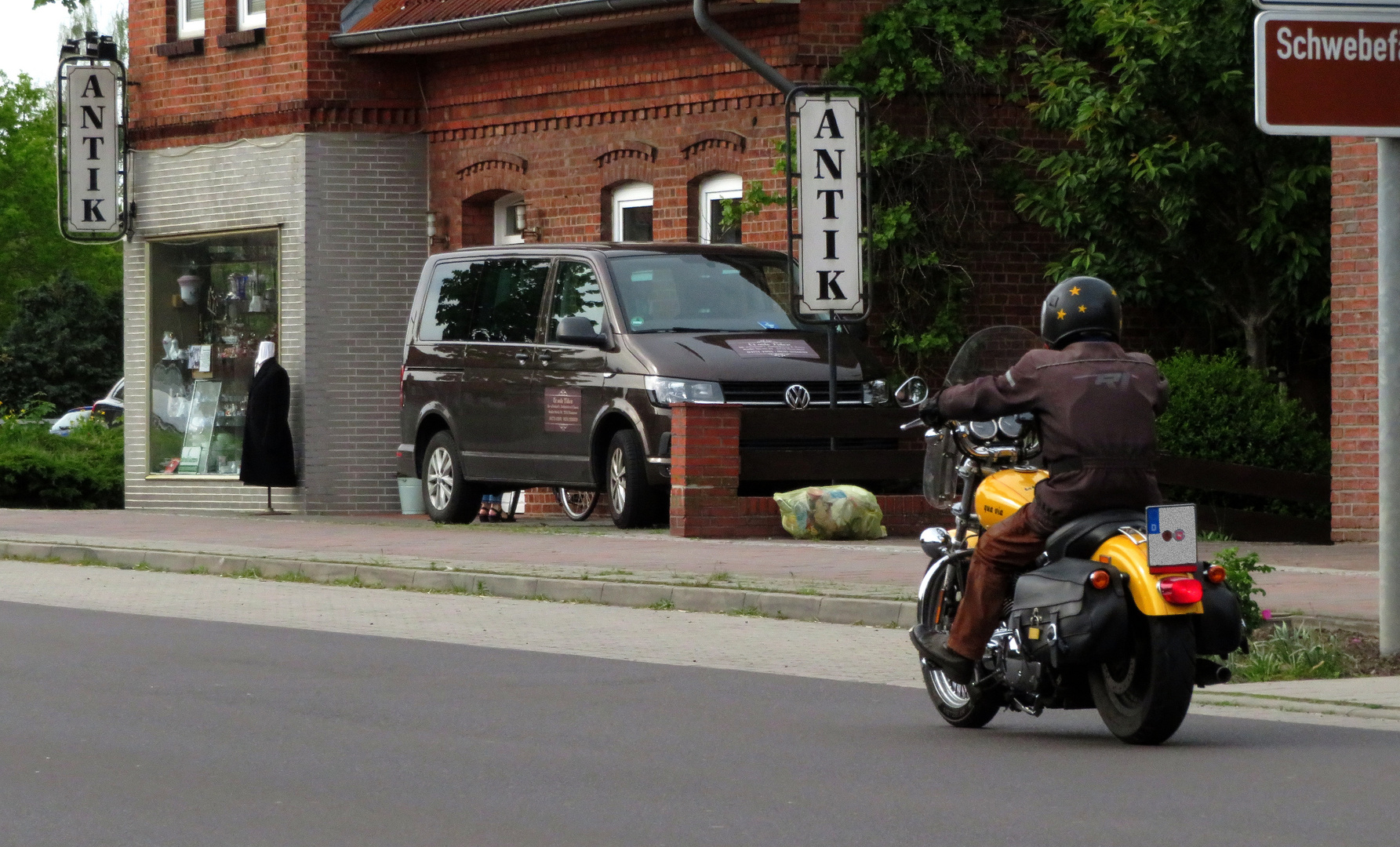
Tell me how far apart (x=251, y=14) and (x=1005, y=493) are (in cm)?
1795

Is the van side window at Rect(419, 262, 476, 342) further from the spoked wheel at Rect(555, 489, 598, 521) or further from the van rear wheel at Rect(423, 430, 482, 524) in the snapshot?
the spoked wheel at Rect(555, 489, 598, 521)

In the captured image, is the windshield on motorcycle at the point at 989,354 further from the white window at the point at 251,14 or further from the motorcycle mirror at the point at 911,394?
the white window at the point at 251,14

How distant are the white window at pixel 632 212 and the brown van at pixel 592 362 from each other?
310cm

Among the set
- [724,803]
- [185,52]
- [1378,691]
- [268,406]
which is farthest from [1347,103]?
[185,52]

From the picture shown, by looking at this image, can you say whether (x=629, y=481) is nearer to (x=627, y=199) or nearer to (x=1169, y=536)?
(x=627, y=199)

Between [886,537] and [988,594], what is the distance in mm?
9128

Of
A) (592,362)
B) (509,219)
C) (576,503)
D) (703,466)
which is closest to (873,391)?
(703,466)

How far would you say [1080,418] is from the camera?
798 centimetres

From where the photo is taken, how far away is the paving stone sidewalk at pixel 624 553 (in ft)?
42.6

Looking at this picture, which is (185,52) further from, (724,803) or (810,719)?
(724,803)

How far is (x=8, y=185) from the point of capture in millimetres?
66000

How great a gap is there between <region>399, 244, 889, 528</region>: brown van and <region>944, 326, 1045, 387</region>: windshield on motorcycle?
8251 millimetres

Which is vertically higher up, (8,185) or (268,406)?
(8,185)

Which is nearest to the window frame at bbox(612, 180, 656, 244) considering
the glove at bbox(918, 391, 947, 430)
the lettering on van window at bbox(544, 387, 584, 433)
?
the lettering on van window at bbox(544, 387, 584, 433)
